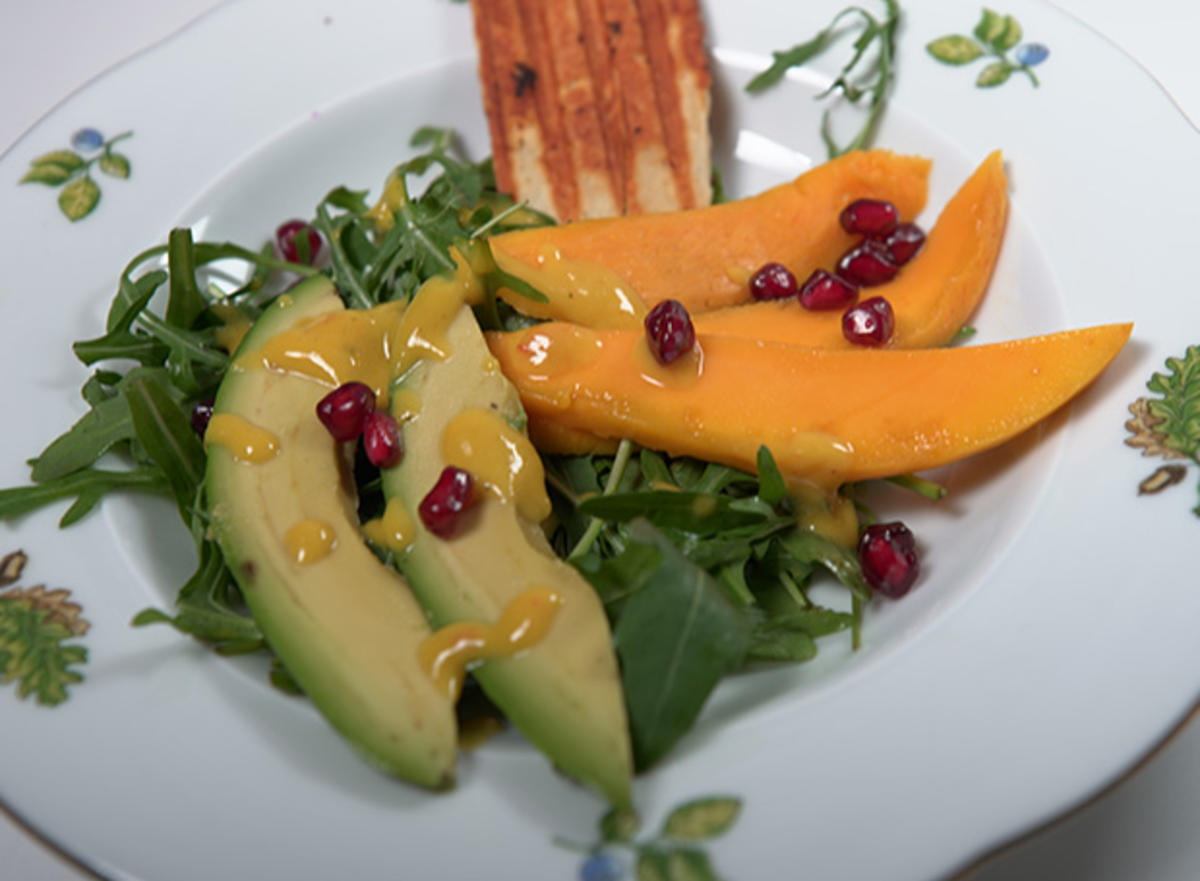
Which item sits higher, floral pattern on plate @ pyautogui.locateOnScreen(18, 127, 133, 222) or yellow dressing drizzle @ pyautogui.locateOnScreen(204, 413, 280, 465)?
floral pattern on plate @ pyautogui.locateOnScreen(18, 127, 133, 222)

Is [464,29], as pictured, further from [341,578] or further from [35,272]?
[341,578]

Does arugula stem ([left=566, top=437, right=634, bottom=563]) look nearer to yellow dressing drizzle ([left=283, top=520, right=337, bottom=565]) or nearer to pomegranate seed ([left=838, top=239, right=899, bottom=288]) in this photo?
yellow dressing drizzle ([left=283, top=520, right=337, bottom=565])

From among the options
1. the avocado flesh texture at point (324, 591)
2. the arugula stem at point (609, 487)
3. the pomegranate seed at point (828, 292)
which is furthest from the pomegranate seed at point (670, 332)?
the avocado flesh texture at point (324, 591)

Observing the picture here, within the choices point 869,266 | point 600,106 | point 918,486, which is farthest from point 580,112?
point 918,486

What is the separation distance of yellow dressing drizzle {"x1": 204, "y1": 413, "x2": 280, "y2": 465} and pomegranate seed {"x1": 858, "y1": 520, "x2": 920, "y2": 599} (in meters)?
1.14

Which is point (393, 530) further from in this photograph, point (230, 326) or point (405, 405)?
point (230, 326)

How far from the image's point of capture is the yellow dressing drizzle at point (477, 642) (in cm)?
163

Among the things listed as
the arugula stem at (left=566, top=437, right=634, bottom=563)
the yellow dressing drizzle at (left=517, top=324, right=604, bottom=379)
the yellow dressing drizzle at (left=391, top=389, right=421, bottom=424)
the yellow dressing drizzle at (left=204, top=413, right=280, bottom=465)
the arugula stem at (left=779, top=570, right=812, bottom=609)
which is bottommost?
the arugula stem at (left=779, top=570, right=812, bottom=609)

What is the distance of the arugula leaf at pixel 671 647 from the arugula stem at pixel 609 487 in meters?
0.23

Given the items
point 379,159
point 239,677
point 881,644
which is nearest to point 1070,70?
point 881,644

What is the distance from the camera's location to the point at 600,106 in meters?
2.81

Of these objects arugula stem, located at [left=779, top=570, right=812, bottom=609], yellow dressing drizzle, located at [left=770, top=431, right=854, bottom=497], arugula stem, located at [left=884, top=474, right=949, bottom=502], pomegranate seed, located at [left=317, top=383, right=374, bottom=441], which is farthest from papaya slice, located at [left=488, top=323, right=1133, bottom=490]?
pomegranate seed, located at [left=317, top=383, right=374, bottom=441]

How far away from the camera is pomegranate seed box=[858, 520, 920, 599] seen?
78.0 inches

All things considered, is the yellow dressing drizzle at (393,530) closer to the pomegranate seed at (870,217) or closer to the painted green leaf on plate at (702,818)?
the painted green leaf on plate at (702,818)
